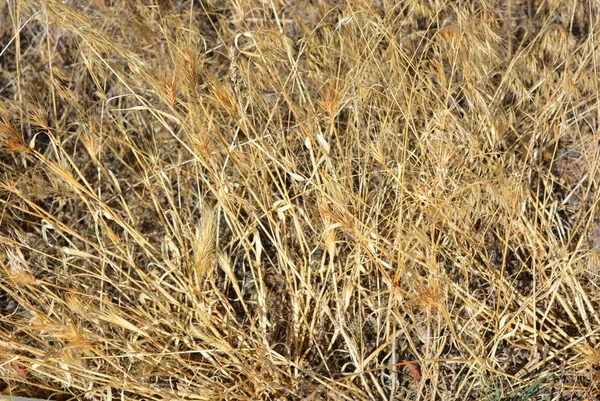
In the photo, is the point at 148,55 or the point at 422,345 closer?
the point at 422,345

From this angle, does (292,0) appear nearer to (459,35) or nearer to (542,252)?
(459,35)

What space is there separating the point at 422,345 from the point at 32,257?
34.6 inches

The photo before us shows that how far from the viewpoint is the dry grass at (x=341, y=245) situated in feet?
3.94

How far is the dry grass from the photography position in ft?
3.94

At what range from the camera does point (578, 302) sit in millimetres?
1339

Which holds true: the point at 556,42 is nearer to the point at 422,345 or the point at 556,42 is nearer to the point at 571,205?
the point at 571,205

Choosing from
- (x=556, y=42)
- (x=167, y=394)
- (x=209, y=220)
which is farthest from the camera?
(x=556, y=42)

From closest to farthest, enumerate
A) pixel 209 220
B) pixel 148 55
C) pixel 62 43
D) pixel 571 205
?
pixel 209 220 < pixel 571 205 < pixel 148 55 < pixel 62 43

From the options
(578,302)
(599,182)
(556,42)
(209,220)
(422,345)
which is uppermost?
(556,42)

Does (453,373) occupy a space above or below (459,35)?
below

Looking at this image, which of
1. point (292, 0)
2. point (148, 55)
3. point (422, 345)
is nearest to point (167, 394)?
point (422, 345)

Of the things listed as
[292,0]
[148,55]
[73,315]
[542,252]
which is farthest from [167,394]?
[292,0]

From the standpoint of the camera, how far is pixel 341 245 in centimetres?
146

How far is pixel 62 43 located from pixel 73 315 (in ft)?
3.03
